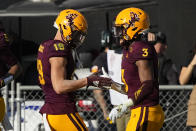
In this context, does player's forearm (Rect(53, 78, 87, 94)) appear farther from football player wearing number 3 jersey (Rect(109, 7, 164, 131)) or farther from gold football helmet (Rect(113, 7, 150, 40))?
gold football helmet (Rect(113, 7, 150, 40))

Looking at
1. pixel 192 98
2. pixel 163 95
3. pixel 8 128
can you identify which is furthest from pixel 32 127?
pixel 192 98

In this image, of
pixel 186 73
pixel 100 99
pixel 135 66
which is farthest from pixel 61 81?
pixel 100 99

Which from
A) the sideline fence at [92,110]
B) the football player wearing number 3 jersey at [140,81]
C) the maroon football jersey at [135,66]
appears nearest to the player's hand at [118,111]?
the football player wearing number 3 jersey at [140,81]

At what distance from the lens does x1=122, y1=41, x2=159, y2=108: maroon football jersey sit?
4559 mm

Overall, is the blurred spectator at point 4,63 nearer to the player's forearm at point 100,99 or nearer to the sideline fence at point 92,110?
the sideline fence at point 92,110

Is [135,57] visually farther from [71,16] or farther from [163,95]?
[163,95]

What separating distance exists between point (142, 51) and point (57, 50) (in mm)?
750

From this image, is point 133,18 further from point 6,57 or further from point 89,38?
point 89,38

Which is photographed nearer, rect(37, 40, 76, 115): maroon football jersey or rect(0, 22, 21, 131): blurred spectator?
rect(37, 40, 76, 115): maroon football jersey

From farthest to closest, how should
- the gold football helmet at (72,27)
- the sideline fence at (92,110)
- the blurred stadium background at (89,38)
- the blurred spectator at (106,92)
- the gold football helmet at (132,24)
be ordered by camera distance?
the blurred stadium background at (89,38), the sideline fence at (92,110), the blurred spectator at (106,92), the gold football helmet at (132,24), the gold football helmet at (72,27)

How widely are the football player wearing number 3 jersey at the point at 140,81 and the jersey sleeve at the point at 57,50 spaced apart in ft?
1.98

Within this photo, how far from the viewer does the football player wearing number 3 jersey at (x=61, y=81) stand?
4410mm

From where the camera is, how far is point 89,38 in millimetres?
9781

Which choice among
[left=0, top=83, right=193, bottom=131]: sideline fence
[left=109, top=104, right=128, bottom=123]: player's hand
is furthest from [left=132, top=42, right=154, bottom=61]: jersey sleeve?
[left=0, top=83, right=193, bottom=131]: sideline fence
